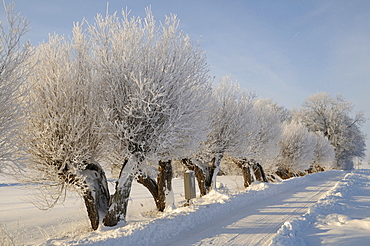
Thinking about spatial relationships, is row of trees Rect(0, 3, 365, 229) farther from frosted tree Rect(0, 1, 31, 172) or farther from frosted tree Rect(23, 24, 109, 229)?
frosted tree Rect(0, 1, 31, 172)

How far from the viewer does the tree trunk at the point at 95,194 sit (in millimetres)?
9211

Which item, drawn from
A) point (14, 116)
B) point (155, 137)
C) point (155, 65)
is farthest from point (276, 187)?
point (14, 116)

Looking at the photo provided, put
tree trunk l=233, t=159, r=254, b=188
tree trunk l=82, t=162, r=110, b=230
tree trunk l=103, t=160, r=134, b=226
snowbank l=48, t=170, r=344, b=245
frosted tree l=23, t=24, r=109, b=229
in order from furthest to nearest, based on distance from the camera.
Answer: tree trunk l=233, t=159, r=254, b=188 < tree trunk l=82, t=162, r=110, b=230 < tree trunk l=103, t=160, r=134, b=226 < frosted tree l=23, t=24, r=109, b=229 < snowbank l=48, t=170, r=344, b=245

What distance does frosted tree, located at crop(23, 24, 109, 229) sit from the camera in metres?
8.31

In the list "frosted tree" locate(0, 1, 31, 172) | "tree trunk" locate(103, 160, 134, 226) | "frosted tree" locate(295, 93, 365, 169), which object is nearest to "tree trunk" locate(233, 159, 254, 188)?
"tree trunk" locate(103, 160, 134, 226)

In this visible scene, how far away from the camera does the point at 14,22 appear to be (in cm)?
584

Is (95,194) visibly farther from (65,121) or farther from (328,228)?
(328,228)

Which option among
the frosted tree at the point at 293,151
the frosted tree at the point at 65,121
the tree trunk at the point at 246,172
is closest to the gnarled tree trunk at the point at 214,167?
the tree trunk at the point at 246,172

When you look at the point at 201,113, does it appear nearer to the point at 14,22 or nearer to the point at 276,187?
the point at 14,22

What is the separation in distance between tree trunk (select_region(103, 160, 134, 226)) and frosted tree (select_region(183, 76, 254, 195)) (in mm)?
6385

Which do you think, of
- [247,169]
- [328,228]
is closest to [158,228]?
[328,228]

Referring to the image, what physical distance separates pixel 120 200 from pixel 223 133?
8.25 metres

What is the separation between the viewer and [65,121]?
8438 mm

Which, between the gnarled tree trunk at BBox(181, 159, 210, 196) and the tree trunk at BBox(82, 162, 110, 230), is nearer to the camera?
the tree trunk at BBox(82, 162, 110, 230)
